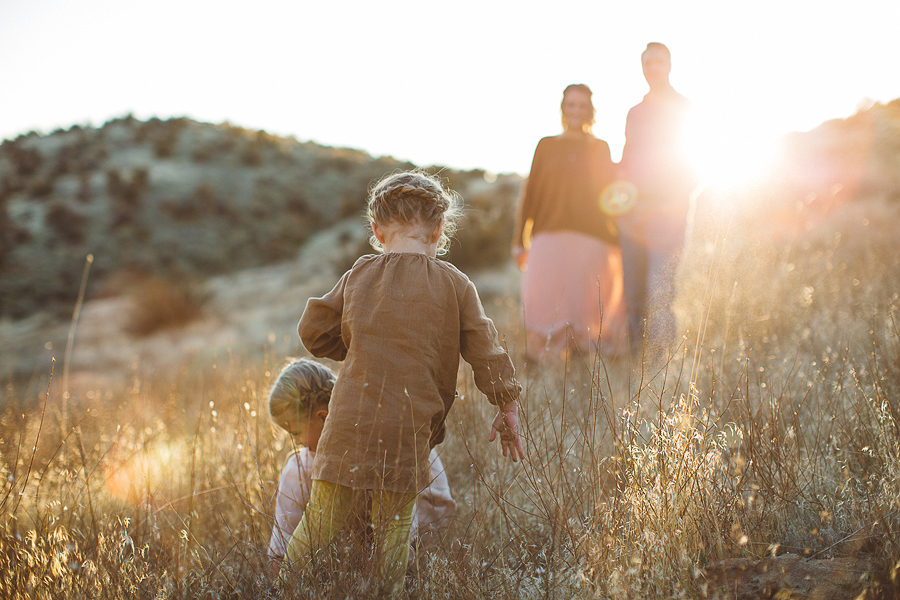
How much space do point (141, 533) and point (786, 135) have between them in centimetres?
1736

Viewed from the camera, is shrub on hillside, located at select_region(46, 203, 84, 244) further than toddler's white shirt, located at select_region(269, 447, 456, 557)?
Yes

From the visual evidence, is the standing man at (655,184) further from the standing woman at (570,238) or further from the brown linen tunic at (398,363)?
the brown linen tunic at (398,363)

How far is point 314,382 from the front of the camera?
1889mm

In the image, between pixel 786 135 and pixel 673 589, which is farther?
pixel 786 135

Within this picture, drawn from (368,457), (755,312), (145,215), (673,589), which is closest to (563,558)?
(673,589)

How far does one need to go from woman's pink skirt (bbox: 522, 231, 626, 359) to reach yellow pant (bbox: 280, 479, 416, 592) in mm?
2542

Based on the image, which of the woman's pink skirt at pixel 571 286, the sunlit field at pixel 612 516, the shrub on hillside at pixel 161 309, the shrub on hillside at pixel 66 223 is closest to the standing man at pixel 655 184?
the woman's pink skirt at pixel 571 286

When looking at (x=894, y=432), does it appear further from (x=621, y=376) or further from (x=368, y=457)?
(x=368, y=457)

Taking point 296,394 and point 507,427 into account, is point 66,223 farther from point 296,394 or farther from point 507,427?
point 507,427

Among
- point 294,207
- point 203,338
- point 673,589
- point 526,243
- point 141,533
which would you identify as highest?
point 294,207

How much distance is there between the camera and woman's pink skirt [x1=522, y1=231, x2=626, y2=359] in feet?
13.1

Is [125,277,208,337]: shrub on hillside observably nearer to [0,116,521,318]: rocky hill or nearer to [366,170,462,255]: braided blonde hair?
[0,116,521,318]: rocky hill

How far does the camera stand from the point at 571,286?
4004 mm

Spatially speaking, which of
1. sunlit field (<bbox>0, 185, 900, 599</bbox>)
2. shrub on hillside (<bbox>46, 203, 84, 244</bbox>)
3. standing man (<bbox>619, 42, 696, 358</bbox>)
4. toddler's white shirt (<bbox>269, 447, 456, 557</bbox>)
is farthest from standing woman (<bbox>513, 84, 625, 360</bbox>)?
shrub on hillside (<bbox>46, 203, 84, 244</bbox>)
